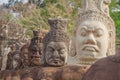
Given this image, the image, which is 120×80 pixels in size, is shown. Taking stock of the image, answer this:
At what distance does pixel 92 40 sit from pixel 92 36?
3.8 inches

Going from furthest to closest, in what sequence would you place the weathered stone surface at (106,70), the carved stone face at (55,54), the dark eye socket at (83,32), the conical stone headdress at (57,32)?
the dark eye socket at (83,32), the conical stone headdress at (57,32), the carved stone face at (55,54), the weathered stone surface at (106,70)

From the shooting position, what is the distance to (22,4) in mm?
19656

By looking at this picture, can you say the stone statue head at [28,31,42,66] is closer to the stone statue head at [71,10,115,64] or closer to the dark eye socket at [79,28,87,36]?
the stone statue head at [71,10,115,64]

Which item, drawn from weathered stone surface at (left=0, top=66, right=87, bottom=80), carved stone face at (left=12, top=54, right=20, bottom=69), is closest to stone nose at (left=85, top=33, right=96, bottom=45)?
weathered stone surface at (left=0, top=66, right=87, bottom=80)

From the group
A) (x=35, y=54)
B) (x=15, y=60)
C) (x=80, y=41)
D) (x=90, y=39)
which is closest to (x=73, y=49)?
(x=80, y=41)

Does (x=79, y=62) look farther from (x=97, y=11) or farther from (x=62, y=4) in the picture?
(x=62, y=4)

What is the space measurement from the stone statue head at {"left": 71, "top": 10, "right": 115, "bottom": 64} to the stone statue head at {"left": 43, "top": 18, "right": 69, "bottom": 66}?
0.36m

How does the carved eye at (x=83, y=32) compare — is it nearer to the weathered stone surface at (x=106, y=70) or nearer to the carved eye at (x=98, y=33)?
the carved eye at (x=98, y=33)

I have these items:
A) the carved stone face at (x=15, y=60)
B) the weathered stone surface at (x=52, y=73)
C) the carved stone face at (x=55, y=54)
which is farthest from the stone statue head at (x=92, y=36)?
the carved stone face at (x=15, y=60)

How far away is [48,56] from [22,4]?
45.8ft

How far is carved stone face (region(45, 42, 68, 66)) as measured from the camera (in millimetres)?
5852

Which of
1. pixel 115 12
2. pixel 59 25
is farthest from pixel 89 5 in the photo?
pixel 115 12

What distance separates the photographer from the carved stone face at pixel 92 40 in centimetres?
631

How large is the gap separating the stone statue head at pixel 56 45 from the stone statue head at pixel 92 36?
0.36 meters
